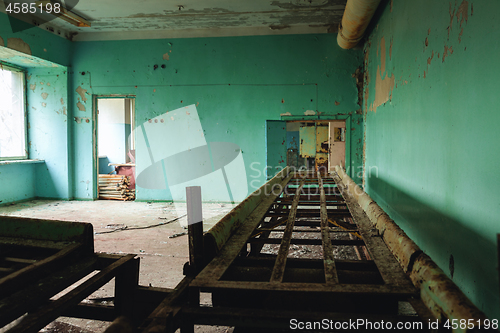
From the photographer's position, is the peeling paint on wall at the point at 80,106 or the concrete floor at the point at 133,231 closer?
the concrete floor at the point at 133,231

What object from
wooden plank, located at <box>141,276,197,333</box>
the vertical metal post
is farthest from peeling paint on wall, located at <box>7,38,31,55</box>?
wooden plank, located at <box>141,276,197,333</box>

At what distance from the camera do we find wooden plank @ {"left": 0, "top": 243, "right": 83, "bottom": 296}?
41.1 inches

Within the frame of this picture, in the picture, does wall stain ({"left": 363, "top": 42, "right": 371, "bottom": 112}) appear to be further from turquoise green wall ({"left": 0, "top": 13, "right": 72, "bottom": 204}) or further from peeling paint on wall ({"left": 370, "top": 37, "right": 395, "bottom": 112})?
turquoise green wall ({"left": 0, "top": 13, "right": 72, "bottom": 204})

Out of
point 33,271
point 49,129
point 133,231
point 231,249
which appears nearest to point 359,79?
point 133,231

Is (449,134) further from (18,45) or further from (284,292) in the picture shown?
(18,45)

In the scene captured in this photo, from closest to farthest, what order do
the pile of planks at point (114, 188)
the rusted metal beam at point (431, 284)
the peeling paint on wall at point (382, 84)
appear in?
the rusted metal beam at point (431, 284) → the peeling paint on wall at point (382, 84) → the pile of planks at point (114, 188)

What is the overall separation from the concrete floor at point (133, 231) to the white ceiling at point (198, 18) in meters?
3.44

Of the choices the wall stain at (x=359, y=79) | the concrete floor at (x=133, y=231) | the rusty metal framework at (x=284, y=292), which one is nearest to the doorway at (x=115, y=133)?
the concrete floor at (x=133, y=231)

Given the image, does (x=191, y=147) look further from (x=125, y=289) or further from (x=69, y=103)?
(x=125, y=289)

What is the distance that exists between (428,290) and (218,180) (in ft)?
17.7

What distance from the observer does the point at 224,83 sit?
605cm

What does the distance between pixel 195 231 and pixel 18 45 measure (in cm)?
607

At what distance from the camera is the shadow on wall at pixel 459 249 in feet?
4.78

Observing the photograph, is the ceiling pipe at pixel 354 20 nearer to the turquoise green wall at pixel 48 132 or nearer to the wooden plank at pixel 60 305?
the wooden plank at pixel 60 305
